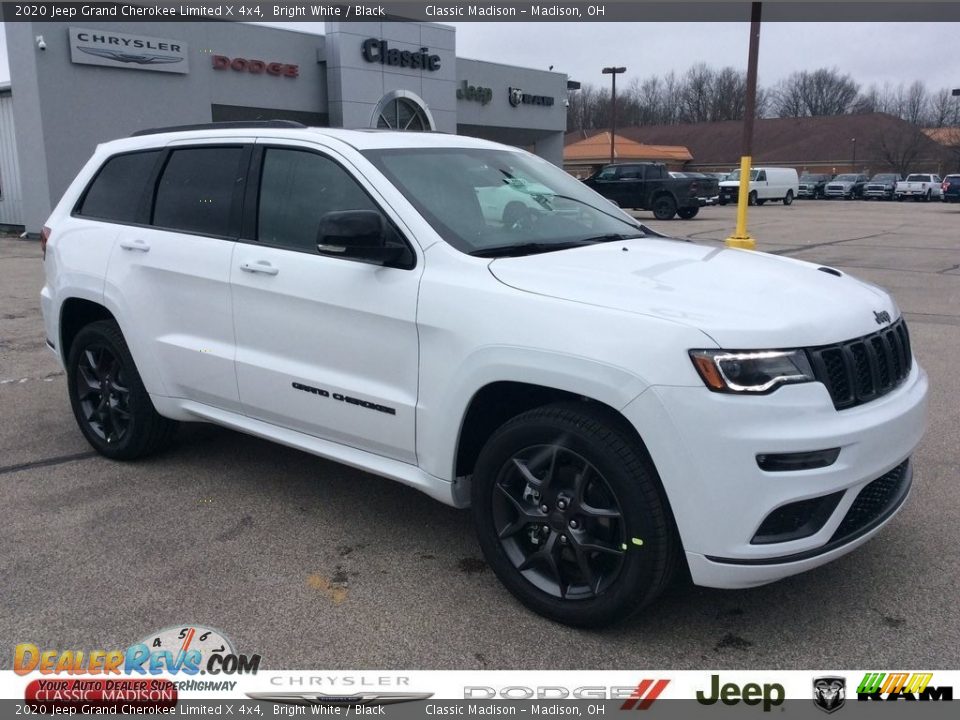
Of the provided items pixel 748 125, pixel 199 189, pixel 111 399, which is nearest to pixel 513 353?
pixel 199 189

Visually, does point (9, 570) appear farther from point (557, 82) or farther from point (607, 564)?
point (557, 82)

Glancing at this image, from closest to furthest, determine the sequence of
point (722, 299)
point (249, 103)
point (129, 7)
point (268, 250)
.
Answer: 1. point (722, 299)
2. point (268, 250)
3. point (129, 7)
4. point (249, 103)

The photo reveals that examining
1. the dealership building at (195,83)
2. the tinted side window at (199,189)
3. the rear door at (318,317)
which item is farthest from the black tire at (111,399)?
the dealership building at (195,83)

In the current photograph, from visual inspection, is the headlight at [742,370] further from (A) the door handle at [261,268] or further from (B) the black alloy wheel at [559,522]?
(A) the door handle at [261,268]

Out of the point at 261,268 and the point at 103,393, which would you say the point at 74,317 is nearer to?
the point at 103,393

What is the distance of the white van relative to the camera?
41719mm

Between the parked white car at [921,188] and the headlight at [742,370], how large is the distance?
5151 centimetres

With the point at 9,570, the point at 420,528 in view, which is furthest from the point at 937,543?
the point at 9,570

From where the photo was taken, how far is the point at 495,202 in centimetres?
406

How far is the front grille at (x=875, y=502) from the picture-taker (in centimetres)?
312

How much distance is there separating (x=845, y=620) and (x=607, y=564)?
0.95m

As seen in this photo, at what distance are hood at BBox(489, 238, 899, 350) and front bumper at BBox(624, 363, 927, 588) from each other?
219mm

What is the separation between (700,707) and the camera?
9.48 ft

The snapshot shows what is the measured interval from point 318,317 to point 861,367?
2.20 meters
